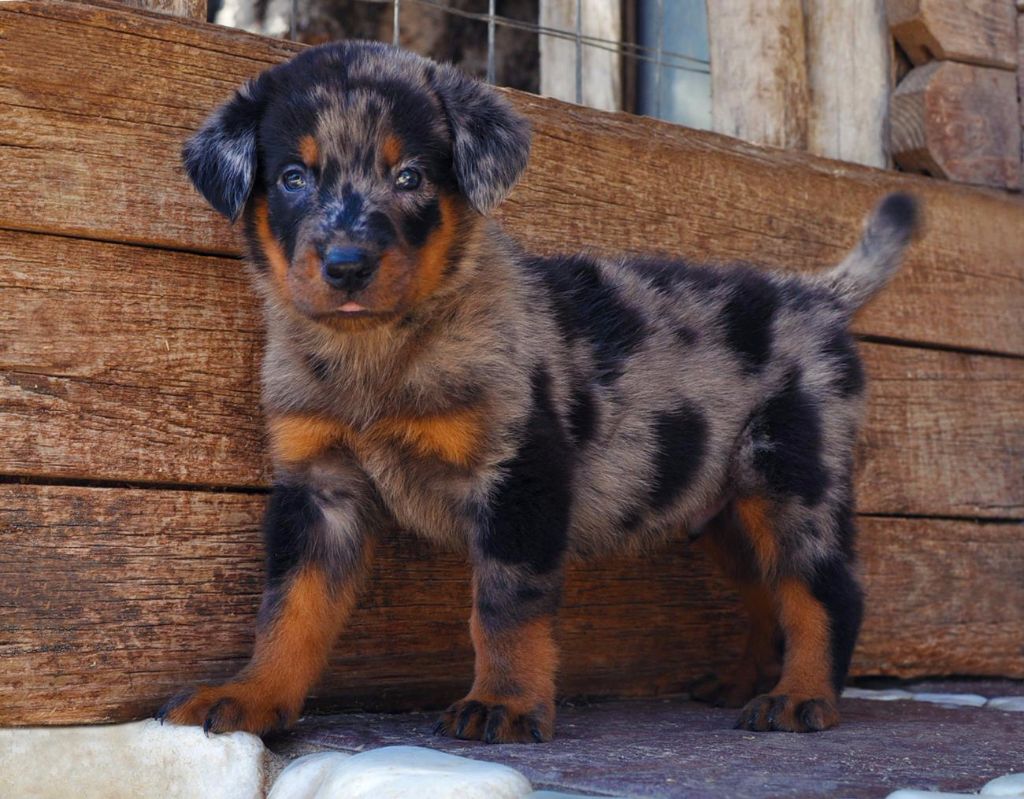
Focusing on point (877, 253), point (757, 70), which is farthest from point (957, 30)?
point (877, 253)

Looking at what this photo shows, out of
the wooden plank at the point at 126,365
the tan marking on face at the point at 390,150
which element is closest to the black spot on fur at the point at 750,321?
the tan marking on face at the point at 390,150

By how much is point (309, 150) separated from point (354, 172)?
0.13 m

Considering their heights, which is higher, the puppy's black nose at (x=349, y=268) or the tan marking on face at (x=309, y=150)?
the tan marking on face at (x=309, y=150)

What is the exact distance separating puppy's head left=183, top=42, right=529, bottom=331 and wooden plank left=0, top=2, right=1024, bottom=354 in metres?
0.25

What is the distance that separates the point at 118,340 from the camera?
3494 mm

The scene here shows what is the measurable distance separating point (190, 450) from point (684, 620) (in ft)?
5.95

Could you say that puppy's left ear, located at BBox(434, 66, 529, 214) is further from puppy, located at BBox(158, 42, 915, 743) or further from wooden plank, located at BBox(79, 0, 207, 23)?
wooden plank, located at BBox(79, 0, 207, 23)

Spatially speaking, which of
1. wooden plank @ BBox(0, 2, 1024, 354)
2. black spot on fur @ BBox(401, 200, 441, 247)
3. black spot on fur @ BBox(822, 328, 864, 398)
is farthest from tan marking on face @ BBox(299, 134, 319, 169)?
black spot on fur @ BBox(822, 328, 864, 398)

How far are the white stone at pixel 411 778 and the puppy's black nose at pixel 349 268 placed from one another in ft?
3.52

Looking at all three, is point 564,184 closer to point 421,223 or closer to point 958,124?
point 421,223

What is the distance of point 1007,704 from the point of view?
4312mm

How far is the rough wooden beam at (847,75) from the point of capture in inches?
199

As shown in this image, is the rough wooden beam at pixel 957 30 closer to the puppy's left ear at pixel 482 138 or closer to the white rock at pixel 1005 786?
the puppy's left ear at pixel 482 138

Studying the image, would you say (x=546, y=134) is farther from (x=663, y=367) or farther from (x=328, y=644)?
(x=328, y=644)
